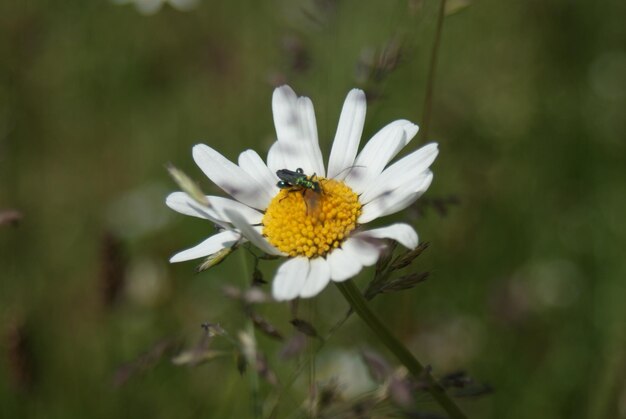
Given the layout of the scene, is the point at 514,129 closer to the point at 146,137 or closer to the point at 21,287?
the point at 146,137

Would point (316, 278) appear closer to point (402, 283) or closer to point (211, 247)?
point (402, 283)

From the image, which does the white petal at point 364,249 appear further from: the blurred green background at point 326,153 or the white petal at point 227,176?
the blurred green background at point 326,153

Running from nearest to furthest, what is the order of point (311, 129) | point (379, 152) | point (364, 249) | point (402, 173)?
point (364, 249) → point (402, 173) → point (379, 152) → point (311, 129)

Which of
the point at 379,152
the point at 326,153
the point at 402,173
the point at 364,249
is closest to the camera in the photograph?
the point at 364,249

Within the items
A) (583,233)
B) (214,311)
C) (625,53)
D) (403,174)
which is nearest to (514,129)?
(583,233)

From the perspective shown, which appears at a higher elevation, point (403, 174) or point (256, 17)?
point (256, 17)

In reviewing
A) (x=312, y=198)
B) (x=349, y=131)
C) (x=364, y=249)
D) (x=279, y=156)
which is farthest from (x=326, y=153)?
(x=364, y=249)

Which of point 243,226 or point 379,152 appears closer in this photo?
point 243,226
